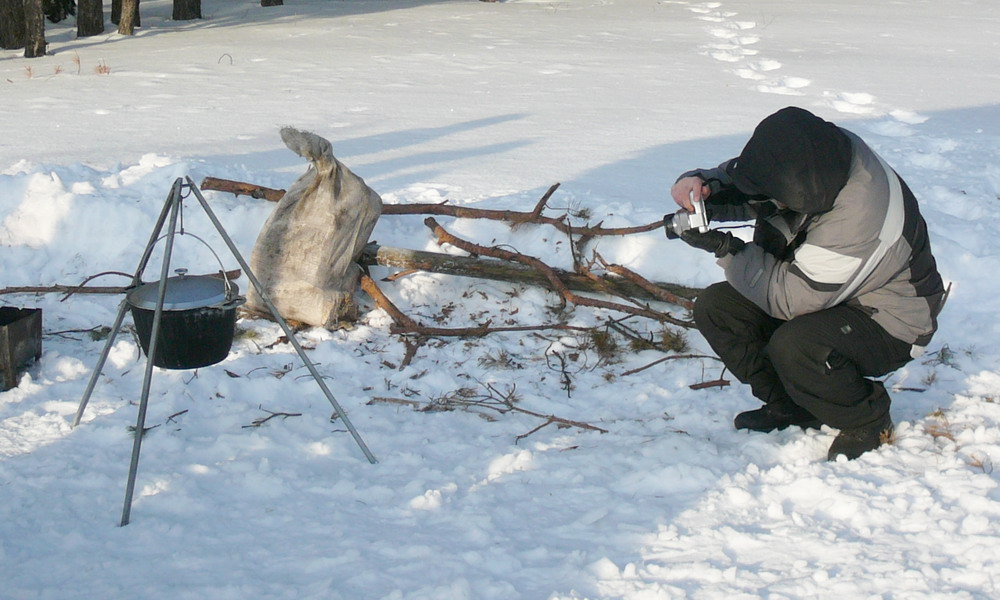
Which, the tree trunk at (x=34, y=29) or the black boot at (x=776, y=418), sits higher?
the tree trunk at (x=34, y=29)

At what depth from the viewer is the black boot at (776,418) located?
376 cm

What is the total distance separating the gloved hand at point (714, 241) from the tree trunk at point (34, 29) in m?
10.7

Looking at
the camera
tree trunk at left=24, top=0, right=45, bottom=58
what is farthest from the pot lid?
tree trunk at left=24, top=0, right=45, bottom=58

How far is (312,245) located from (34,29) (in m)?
9.13

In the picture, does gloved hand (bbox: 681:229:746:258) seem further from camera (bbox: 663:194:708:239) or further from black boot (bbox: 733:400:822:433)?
black boot (bbox: 733:400:822:433)

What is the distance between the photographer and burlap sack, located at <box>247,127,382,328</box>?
15.4ft

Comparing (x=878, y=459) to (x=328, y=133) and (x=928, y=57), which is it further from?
(x=928, y=57)

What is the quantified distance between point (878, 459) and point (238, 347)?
288 cm

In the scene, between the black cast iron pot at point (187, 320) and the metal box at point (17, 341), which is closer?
the black cast iron pot at point (187, 320)

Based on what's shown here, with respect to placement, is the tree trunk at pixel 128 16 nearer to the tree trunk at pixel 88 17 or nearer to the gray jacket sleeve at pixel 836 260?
the tree trunk at pixel 88 17

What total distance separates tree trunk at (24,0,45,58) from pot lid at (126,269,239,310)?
9711mm

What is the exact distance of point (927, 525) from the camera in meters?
3.06

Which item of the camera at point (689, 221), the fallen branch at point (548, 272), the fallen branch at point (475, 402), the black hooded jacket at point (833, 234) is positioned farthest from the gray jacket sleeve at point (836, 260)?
the fallen branch at point (548, 272)

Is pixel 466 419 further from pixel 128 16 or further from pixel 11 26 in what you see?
pixel 128 16
